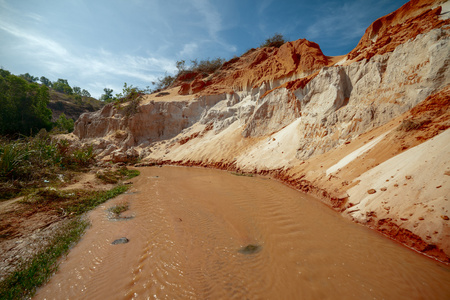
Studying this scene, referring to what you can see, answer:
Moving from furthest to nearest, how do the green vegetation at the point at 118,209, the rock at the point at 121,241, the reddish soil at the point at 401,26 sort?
1. the reddish soil at the point at 401,26
2. the green vegetation at the point at 118,209
3. the rock at the point at 121,241

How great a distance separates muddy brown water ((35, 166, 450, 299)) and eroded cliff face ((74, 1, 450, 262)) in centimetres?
82

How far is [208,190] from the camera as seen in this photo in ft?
26.3

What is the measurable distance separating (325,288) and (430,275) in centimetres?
176

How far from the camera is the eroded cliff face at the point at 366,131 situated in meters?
4.05

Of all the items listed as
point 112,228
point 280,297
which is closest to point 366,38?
point 280,297

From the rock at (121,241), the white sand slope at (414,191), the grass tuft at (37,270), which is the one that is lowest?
the grass tuft at (37,270)

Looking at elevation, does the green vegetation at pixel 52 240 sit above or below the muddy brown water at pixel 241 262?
below

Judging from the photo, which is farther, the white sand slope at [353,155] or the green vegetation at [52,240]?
the white sand slope at [353,155]

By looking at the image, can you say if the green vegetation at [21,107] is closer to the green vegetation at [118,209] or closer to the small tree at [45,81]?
the green vegetation at [118,209]

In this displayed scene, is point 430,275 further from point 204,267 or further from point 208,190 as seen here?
point 208,190

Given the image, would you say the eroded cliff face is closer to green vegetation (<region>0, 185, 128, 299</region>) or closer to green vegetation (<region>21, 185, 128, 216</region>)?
green vegetation (<region>0, 185, 128, 299</region>)

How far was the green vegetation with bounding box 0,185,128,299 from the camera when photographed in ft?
8.55

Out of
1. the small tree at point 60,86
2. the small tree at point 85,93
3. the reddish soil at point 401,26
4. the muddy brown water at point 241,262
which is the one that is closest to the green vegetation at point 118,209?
the muddy brown water at point 241,262

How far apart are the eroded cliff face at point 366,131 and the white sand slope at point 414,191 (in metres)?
0.02
